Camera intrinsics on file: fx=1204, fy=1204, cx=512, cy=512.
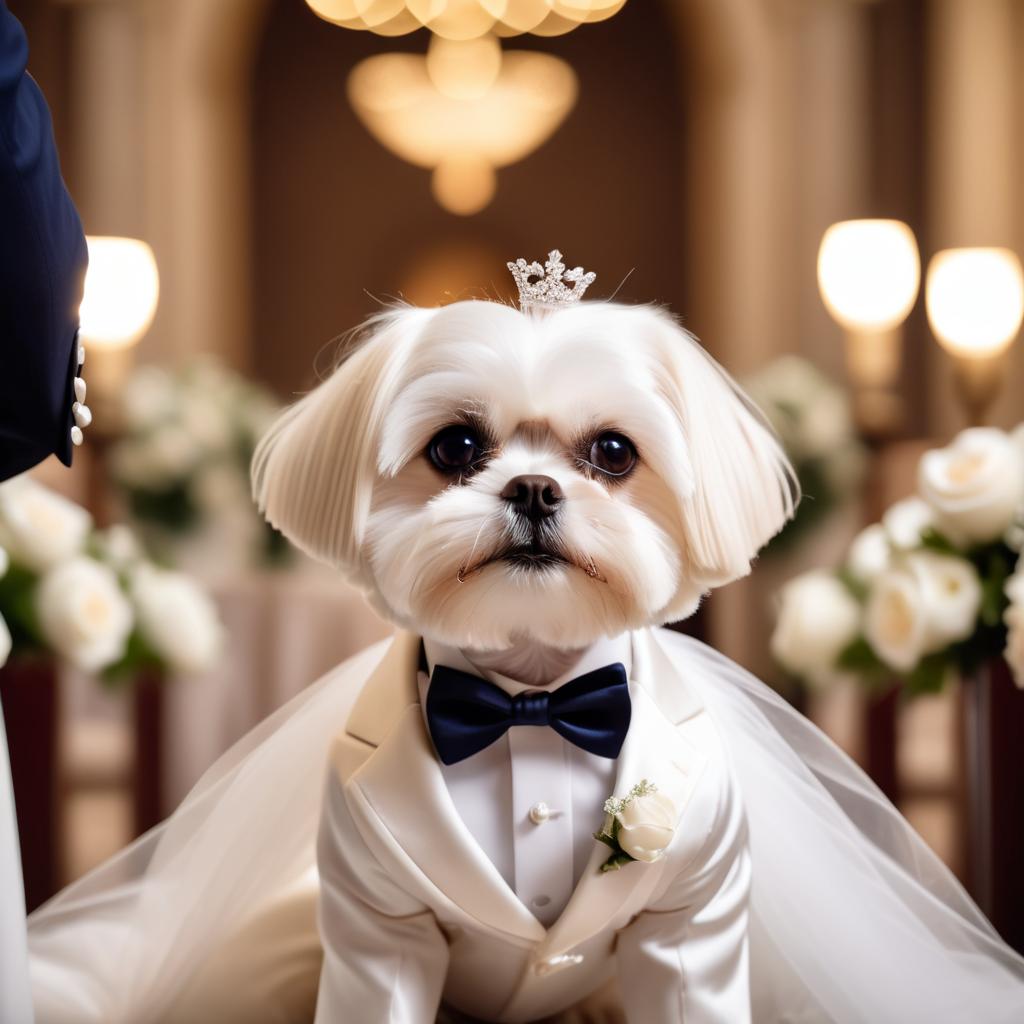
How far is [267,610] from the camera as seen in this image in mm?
2938

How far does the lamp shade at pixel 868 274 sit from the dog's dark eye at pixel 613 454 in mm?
2783

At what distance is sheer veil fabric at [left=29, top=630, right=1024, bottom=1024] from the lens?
56.4 inches

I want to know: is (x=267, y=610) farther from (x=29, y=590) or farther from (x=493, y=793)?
(x=493, y=793)

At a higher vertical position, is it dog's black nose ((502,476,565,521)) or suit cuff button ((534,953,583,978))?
dog's black nose ((502,476,565,521))

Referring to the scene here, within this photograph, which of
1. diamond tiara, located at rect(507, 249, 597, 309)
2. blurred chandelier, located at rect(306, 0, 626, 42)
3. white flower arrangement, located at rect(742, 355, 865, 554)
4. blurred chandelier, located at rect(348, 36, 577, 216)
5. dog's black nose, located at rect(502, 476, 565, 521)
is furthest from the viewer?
blurred chandelier, located at rect(348, 36, 577, 216)

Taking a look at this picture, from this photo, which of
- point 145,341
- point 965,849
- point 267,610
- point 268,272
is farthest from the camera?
point 268,272

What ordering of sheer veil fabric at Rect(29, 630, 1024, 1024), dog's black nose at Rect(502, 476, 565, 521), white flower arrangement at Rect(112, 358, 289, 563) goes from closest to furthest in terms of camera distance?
dog's black nose at Rect(502, 476, 565, 521)
sheer veil fabric at Rect(29, 630, 1024, 1024)
white flower arrangement at Rect(112, 358, 289, 563)

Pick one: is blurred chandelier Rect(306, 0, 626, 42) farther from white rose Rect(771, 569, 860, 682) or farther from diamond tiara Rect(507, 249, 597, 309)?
diamond tiara Rect(507, 249, 597, 309)

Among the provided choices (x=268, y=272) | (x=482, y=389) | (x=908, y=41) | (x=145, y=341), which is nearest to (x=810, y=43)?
(x=908, y=41)

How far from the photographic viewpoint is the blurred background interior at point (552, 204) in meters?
3.60

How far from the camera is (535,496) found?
108cm

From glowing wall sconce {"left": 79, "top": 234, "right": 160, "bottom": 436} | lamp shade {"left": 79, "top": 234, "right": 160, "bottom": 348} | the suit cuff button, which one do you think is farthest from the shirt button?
lamp shade {"left": 79, "top": 234, "right": 160, "bottom": 348}

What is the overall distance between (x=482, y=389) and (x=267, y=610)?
6.29 feet

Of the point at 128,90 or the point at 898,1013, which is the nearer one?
the point at 898,1013
